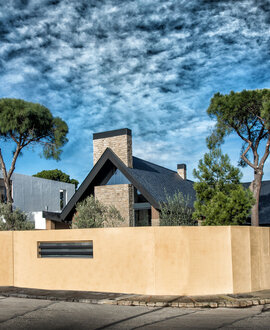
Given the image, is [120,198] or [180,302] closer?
[180,302]

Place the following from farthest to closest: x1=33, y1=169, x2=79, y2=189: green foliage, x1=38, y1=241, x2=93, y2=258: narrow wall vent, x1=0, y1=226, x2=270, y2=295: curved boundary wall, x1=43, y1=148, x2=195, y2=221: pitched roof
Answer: x1=33, y1=169, x2=79, y2=189: green foliage < x1=43, y1=148, x2=195, y2=221: pitched roof < x1=38, y1=241, x2=93, y2=258: narrow wall vent < x1=0, y1=226, x2=270, y2=295: curved boundary wall

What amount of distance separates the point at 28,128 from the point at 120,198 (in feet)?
30.3

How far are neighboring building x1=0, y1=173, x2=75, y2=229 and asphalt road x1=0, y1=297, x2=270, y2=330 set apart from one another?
23165 mm

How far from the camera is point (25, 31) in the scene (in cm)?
2120

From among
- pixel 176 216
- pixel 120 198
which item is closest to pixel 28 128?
pixel 120 198

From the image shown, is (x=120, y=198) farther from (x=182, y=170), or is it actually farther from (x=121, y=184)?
(x=182, y=170)

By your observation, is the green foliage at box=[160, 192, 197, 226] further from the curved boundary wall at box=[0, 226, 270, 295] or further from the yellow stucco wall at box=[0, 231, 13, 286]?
the yellow stucco wall at box=[0, 231, 13, 286]

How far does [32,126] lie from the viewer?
A: 95.1ft

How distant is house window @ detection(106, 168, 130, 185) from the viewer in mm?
24391

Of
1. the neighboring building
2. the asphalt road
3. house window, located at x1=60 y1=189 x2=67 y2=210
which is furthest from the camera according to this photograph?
house window, located at x1=60 y1=189 x2=67 y2=210

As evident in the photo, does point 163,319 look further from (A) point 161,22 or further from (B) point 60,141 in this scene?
(B) point 60,141

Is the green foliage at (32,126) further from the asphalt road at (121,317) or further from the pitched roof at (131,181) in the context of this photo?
the asphalt road at (121,317)

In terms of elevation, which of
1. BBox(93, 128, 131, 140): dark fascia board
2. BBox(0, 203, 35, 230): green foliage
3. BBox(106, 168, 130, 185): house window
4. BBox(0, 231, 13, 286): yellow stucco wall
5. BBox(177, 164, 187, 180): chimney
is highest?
BBox(93, 128, 131, 140): dark fascia board

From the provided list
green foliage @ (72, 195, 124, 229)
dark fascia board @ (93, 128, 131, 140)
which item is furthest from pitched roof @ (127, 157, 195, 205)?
green foliage @ (72, 195, 124, 229)
